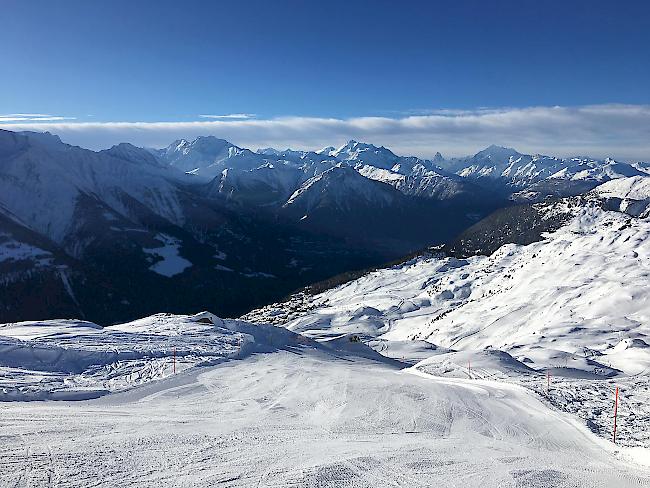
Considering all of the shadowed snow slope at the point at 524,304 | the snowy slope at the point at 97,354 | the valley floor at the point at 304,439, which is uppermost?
the valley floor at the point at 304,439

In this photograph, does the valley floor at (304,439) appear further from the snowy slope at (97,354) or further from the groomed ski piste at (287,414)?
the snowy slope at (97,354)

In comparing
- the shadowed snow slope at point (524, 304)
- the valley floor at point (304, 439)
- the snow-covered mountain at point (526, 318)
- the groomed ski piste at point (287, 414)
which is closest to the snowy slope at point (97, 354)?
the groomed ski piste at point (287, 414)

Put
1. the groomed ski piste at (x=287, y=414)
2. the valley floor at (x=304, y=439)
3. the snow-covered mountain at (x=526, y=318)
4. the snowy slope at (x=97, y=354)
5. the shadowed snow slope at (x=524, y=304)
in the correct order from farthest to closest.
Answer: the shadowed snow slope at (x=524, y=304) < the snow-covered mountain at (x=526, y=318) < the snowy slope at (x=97, y=354) < the groomed ski piste at (x=287, y=414) < the valley floor at (x=304, y=439)

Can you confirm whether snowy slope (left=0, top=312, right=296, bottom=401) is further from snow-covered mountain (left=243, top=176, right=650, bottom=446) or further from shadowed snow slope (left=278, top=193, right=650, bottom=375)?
shadowed snow slope (left=278, top=193, right=650, bottom=375)

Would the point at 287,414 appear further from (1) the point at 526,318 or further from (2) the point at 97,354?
(1) the point at 526,318

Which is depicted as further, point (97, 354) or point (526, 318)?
point (526, 318)

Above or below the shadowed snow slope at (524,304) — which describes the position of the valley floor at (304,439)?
above

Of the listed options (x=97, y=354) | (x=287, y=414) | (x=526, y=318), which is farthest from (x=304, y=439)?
(x=526, y=318)

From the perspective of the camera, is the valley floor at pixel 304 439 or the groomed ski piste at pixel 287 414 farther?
the groomed ski piste at pixel 287 414

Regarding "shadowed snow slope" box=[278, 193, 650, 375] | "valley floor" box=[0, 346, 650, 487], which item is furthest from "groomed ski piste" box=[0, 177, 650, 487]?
"shadowed snow slope" box=[278, 193, 650, 375]

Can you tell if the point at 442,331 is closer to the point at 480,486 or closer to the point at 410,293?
the point at 410,293
